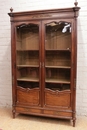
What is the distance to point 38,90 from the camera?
101 inches

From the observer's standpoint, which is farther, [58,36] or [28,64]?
[28,64]

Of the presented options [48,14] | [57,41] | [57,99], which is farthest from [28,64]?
[48,14]

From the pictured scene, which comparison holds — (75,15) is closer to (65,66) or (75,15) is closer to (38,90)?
(65,66)

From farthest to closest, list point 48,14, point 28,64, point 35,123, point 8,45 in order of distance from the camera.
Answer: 1. point 8,45
2. point 28,64
3. point 35,123
4. point 48,14

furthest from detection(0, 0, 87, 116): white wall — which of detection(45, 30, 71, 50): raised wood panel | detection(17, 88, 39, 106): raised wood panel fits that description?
detection(17, 88, 39, 106): raised wood panel

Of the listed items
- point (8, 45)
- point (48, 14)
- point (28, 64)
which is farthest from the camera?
point (8, 45)

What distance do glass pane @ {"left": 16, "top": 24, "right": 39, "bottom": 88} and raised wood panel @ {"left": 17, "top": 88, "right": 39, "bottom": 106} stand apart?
0.09 metres

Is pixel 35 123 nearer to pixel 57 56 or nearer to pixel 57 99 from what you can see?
pixel 57 99

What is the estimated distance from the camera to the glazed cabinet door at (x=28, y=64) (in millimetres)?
2580

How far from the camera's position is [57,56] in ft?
8.67

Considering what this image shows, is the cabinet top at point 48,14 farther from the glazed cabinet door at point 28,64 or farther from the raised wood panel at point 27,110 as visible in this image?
the raised wood panel at point 27,110

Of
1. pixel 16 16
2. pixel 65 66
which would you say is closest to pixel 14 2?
pixel 16 16

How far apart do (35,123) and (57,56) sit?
1220mm

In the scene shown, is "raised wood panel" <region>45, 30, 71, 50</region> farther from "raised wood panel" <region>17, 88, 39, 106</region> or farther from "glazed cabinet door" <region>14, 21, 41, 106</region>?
"raised wood panel" <region>17, 88, 39, 106</region>
